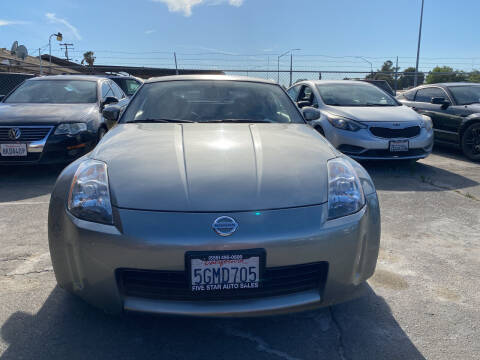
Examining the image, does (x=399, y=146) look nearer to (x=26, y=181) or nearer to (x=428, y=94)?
(x=428, y=94)

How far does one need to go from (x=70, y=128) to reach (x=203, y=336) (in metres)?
4.20

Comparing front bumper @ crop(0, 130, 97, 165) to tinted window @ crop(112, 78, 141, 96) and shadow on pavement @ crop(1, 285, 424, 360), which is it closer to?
shadow on pavement @ crop(1, 285, 424, 360)

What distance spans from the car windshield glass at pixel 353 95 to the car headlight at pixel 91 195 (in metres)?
5.31

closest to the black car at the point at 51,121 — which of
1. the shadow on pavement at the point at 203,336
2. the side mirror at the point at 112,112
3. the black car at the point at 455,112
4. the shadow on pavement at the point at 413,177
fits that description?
the side mirror at the point at 112,112

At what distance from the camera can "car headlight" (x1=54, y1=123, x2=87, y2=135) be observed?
5.24 m

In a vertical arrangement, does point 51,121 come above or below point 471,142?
above

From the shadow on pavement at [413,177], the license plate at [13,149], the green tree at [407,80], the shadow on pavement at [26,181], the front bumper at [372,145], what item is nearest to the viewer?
the shadow on pavement at [26,181]

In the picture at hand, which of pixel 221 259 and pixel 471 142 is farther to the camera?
pixel 471 142

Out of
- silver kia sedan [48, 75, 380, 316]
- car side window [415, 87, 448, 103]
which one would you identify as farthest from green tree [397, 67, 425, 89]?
silver kia sedan [48, 75, 380, 316]

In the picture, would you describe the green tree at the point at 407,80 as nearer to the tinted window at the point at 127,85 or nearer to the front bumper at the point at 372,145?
the tinted window at the point at 127,85

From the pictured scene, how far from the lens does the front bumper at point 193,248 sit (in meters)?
1.75

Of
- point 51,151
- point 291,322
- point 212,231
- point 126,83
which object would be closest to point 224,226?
point 212,231

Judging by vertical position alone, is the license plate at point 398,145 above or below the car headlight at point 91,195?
below

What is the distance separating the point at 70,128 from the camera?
17.6 feet
